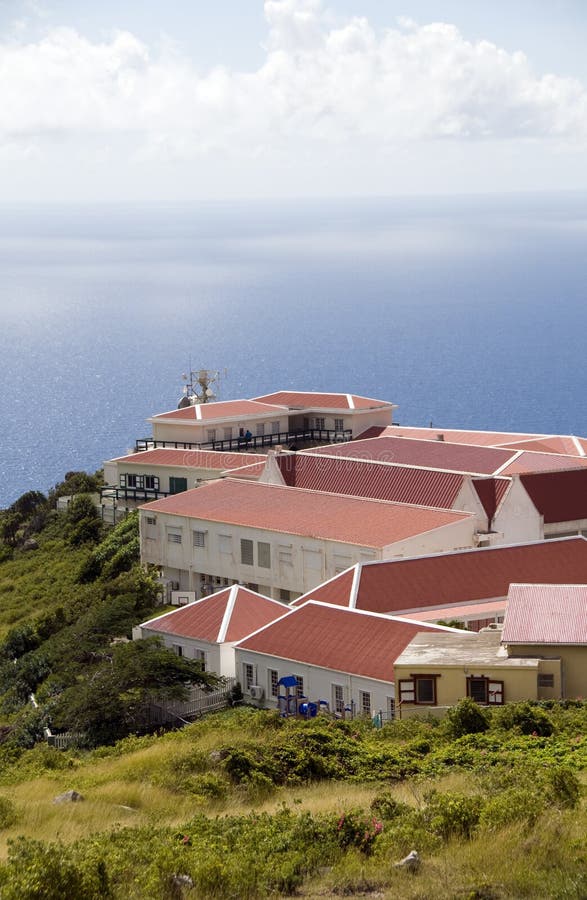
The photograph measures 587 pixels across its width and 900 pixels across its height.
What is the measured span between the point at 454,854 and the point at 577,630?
17926 millimetres

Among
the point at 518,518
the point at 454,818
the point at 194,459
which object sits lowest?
the point at 518,518

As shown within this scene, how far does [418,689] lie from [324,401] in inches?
2046

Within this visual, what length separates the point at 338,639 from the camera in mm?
39156

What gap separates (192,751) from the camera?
26875 millimetres

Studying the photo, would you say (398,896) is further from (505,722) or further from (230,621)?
(230,621)

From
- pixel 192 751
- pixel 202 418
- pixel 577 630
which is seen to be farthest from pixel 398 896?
pixel 202 418

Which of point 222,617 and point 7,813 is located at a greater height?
point 7,813

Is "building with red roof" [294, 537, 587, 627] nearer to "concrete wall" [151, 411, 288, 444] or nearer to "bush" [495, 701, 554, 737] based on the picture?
"bush" [495, 701, 554, 737]

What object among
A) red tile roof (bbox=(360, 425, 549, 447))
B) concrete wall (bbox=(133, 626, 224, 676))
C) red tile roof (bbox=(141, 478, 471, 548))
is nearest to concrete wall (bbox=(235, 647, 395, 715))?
concrete wall (bbox=(133, 626, 224, 676))

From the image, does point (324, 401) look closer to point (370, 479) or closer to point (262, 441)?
point (262, 441)

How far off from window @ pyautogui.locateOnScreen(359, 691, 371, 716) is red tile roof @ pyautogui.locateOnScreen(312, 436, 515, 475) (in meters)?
26.0

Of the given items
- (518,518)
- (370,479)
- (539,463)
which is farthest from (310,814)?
(539,463)

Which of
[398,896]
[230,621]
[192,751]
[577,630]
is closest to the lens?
[398,896]

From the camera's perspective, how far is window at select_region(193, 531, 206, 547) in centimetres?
5795
